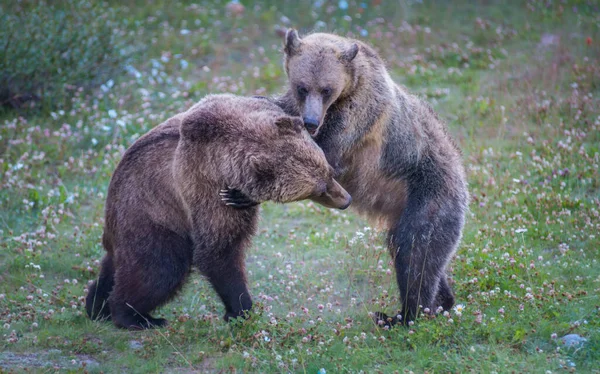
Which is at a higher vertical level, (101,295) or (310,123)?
(310,123)

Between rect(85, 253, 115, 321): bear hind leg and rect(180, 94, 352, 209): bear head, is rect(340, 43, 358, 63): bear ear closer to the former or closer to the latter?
rect(180, 94, 352, 209): bear head

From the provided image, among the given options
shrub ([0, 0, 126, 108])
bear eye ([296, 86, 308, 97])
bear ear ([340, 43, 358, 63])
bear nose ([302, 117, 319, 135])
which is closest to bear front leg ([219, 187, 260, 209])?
bear nose ([302, 117, 319, 135])

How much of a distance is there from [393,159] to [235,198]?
1507 mm

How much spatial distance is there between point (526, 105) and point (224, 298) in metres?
6.33

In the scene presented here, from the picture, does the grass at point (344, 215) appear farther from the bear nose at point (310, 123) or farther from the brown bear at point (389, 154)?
the bear nose at point (310, 123)

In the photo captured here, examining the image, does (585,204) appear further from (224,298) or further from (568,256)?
(224,298)

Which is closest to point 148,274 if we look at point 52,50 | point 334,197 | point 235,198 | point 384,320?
point 235,198

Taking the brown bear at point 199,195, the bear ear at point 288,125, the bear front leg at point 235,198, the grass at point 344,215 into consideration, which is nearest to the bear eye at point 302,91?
the brown bear at point 199,195

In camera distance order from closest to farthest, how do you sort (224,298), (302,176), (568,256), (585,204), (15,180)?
1. (302,176)
2. (224,298)
3. (568,256)
4. (585,204)
5. (15,180)

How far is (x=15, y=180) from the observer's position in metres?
8.46

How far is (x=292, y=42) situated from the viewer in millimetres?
6336

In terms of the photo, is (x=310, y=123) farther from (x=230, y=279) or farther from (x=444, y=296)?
(x=444, y=296)

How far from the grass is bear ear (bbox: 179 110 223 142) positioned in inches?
55.7

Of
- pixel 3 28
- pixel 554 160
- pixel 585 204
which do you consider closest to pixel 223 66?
pixel 3 28
